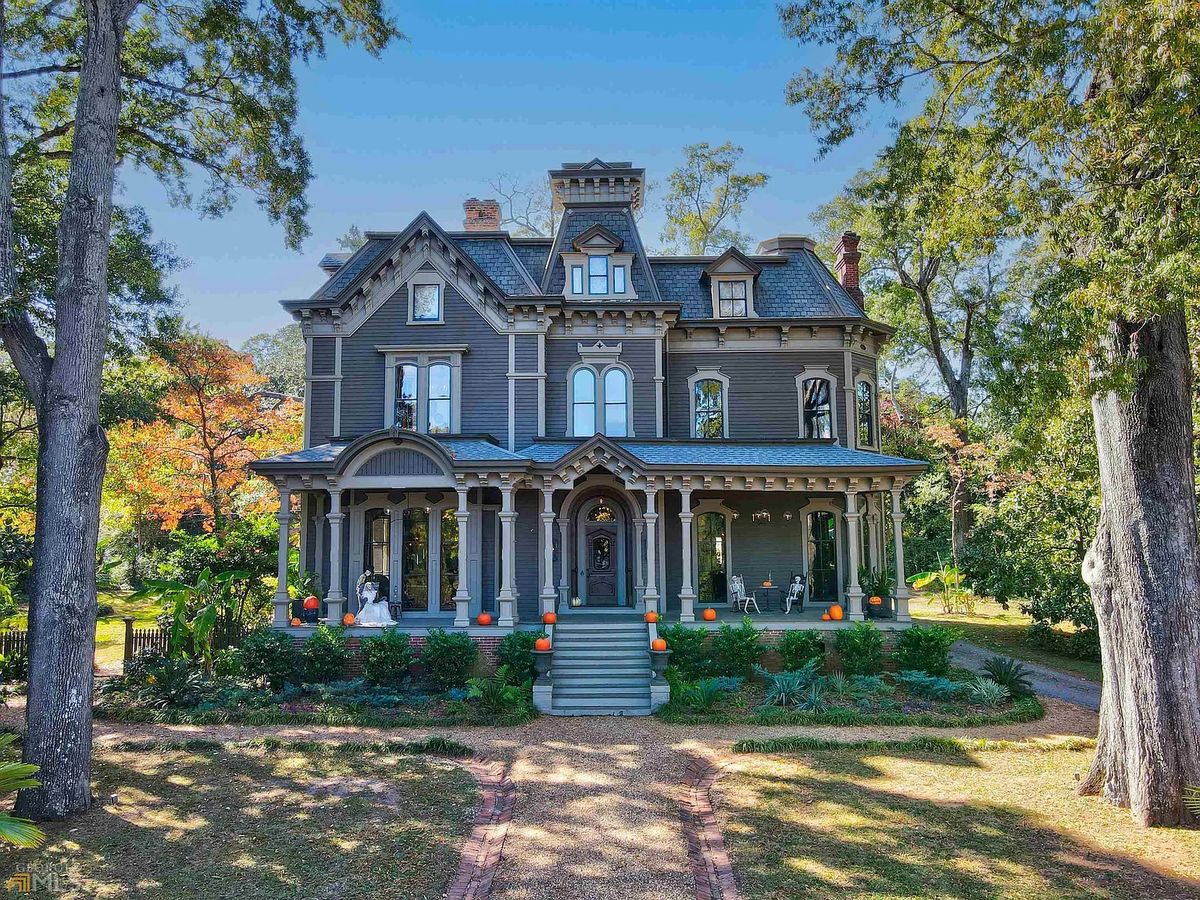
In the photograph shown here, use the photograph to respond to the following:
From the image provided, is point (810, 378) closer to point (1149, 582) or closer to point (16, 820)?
point (1149, 582)

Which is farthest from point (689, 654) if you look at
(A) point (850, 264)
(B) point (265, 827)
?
(A) point (850, 264)

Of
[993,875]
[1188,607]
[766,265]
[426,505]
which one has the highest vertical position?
[766,265]

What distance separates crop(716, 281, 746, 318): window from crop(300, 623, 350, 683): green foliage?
41.0ft

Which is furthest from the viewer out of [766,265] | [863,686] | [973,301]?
[973,301]

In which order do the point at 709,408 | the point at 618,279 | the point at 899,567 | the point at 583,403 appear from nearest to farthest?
1. the point at 899,567
2. the point at 583,403
3. the point at 618,279
4. the point at 709,408

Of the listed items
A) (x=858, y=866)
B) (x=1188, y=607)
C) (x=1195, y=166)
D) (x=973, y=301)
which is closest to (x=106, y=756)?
(x=858, y=866)

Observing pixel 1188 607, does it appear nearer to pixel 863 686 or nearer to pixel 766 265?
pixel 863 686

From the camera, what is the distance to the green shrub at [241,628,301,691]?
13172 mm

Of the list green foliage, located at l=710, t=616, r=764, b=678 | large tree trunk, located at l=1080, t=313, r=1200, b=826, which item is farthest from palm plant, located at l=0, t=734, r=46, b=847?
large tree trunk, located at l=1080, t=313, r=1200, b=826

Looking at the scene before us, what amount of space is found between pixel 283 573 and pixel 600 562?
7.24 meters

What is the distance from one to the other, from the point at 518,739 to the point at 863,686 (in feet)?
21.7

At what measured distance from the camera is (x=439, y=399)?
691 inches

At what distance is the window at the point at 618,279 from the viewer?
18391mm

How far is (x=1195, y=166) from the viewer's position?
7297 mm
